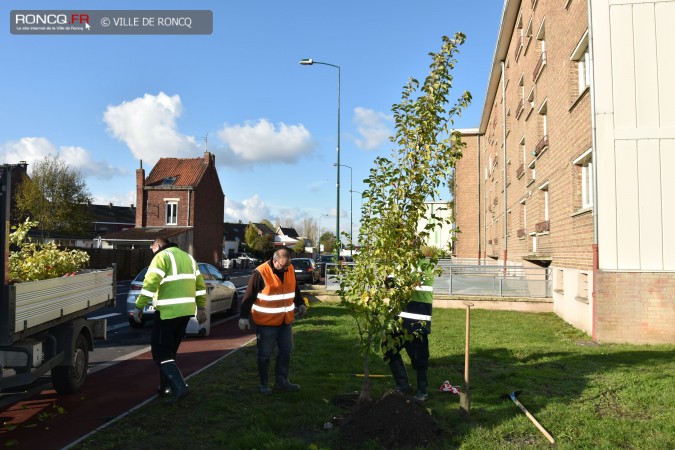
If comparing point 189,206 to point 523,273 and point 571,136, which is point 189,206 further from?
point 571,136

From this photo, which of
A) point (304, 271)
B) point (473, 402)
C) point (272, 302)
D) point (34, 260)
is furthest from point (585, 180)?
point (304, 271)

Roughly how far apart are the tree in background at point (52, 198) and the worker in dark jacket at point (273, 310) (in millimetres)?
34639

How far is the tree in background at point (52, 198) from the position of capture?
35.8 m

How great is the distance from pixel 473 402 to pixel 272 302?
8.11ft

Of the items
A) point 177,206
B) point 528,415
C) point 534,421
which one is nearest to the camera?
point 534,421

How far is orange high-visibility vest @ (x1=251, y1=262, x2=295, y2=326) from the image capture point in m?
6.30

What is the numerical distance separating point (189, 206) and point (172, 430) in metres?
40.7

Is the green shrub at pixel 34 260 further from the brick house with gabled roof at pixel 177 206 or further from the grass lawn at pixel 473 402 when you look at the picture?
the brick house with gabled roof at pixel 177 206

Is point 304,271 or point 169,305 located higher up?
point 169,305

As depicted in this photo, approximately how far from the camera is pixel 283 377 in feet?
20.8

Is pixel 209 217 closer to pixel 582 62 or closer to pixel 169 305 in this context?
pixel 582 62

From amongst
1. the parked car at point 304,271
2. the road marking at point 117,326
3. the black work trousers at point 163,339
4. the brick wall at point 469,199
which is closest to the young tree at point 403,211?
the black work trousers at point 163,339

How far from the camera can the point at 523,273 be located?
1589cm

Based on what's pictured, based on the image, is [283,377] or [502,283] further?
[502,283]
